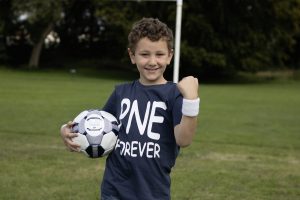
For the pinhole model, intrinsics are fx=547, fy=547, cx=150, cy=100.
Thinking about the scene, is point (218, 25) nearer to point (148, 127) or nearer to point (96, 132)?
point (96, 132)

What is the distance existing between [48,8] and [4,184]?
34.4 meters

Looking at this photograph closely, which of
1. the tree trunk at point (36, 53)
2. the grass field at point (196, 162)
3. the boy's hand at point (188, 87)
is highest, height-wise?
the boy's hand at point (188, 87)

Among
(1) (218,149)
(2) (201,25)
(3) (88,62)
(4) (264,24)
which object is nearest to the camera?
(1) (218,149)

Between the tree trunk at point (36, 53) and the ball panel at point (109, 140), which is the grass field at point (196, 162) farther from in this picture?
the tree trunk at point (36, 53)

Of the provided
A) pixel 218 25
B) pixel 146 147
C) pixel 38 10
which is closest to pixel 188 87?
pixel 146 147

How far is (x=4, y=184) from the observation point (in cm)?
632

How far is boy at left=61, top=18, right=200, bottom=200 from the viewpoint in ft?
10.1

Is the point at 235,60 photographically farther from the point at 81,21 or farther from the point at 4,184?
the point at 4,184

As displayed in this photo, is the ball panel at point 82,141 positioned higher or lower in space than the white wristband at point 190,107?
lower

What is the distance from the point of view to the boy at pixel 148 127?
3.08 meters

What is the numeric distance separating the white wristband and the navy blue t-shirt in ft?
0.60

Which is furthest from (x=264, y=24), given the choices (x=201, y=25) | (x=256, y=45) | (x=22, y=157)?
(x=22, y=157)

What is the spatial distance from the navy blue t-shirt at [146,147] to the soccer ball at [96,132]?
0.13 meters

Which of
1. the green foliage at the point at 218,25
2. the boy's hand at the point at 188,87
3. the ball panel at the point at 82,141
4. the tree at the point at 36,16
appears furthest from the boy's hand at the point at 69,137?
the tree at the point at 36,16
